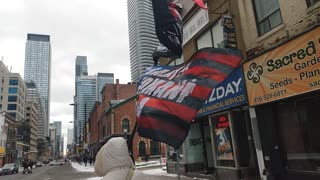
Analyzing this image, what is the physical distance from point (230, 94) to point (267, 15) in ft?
10.5

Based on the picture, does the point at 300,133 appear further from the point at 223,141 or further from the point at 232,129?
the point at 223,141

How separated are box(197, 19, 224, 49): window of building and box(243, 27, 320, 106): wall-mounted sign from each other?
293cm

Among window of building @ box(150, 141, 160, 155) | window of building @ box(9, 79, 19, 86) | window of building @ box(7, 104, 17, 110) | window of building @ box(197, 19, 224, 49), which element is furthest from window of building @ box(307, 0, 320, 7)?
window of building @ box(9, 79, 19, 86)

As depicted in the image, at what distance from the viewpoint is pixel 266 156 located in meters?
10.8

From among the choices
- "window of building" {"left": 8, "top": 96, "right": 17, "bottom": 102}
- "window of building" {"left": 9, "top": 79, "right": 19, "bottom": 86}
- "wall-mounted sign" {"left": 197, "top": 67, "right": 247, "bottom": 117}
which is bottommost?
"wall-mounted sign" {"left": 197, "top": 67, "right": 247, "bottom": 117}

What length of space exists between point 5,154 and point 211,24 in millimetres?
81036

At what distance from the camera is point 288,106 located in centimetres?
1019

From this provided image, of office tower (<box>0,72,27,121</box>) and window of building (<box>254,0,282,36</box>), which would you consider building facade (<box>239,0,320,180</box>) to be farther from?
office tower (<box>0,72,27,121</box>)

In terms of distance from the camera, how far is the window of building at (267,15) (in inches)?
419

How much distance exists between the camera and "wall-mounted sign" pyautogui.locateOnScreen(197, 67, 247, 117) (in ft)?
38.7

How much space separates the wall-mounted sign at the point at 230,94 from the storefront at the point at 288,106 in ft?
1.63

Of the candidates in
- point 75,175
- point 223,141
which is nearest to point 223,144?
point 223,141

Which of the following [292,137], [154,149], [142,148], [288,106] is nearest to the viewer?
[292,137]

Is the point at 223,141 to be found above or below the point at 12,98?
below
